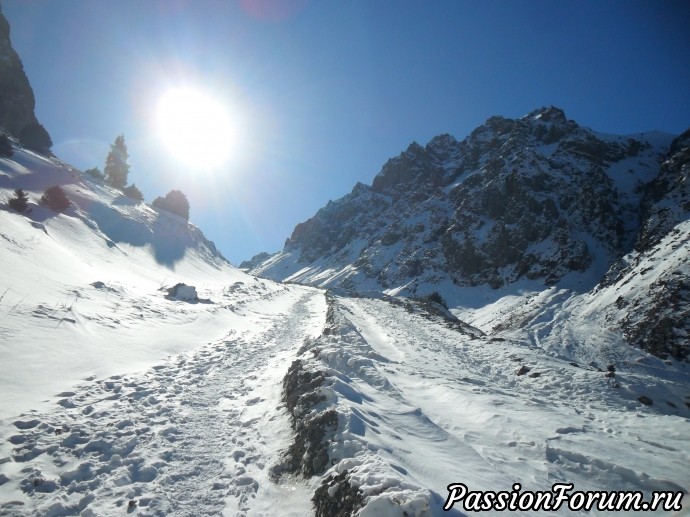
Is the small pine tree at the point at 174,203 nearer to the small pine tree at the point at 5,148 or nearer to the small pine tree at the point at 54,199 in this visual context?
the small pine tree at the point at 5,148

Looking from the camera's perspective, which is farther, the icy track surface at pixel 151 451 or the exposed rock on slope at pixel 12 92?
the exposed rock on slope at pixel 12 92

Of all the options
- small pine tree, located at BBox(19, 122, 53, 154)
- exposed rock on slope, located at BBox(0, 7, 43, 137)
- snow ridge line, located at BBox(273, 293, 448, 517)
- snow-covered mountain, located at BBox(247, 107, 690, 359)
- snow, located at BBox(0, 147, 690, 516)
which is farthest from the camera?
exposed rock on slope, located at BBox(0, 7, 43, 137)

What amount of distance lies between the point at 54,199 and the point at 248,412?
104ft

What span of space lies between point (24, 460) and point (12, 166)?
1562 inches

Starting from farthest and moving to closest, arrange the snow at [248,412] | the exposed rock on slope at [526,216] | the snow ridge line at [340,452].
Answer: the exposed rock on slope at [526,216]
the snow at [248,412]
the snow ridge line at [340,452]

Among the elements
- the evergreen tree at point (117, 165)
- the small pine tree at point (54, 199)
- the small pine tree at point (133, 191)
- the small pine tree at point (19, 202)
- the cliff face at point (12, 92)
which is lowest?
the small pine tree at point (19, 202)

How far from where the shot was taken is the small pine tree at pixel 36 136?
2009 inches

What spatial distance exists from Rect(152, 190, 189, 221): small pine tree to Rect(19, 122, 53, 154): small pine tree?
16.3m

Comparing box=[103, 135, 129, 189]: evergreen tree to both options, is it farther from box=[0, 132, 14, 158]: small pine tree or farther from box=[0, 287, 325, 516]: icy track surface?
box=[0, 287, 325, 516]: icy track surface

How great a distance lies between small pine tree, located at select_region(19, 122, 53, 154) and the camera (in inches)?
2009

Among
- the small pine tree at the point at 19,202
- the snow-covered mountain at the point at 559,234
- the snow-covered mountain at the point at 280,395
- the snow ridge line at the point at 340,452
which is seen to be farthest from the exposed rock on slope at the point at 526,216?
the small pine tree at the point at 19,202

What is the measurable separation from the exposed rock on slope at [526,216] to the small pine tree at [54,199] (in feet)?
225

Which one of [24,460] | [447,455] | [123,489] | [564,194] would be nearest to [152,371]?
[24,460]

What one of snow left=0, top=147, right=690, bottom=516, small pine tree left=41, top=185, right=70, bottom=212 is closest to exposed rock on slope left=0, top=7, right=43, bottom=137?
small pine tree left=41, top=185, right=70, bottom=212
